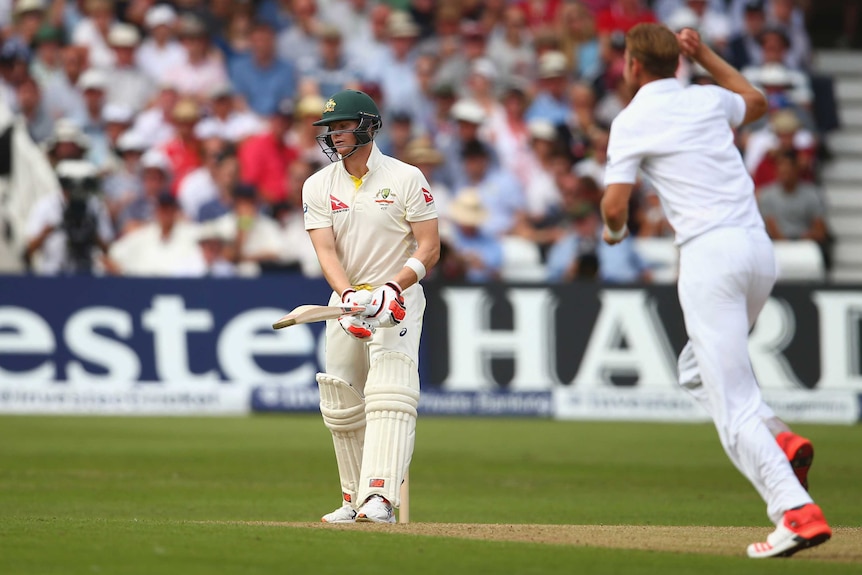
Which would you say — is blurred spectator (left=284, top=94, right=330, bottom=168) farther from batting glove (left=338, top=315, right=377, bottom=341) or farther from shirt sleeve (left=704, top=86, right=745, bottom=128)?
shirt sleeve (left=704, top=86, right=745, bottom=128)

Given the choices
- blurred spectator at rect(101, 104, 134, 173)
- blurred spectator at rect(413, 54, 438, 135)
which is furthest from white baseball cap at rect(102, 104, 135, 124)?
blurred spectator at rect(413, 54, 438, 135)

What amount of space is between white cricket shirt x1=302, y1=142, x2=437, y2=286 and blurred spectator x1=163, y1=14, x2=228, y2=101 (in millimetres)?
9925

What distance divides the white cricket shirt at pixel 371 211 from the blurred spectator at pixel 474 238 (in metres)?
7.31

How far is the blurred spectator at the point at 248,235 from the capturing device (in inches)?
571

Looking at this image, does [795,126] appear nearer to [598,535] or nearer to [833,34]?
[833,34]

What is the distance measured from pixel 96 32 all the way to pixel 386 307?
454 inches

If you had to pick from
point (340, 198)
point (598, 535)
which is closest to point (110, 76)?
point (340, 198)

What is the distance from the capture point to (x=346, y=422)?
23.0 ft

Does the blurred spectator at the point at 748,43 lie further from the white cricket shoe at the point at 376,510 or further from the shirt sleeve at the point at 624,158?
the shirt sleeve at the point at 624,158

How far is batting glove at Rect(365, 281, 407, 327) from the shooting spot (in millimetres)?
6480

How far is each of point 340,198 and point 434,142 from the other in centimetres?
891

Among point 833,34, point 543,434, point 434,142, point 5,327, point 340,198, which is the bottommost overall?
point 543,434

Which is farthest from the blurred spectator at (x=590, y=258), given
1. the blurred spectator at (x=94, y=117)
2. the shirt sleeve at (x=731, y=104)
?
the shirt sleeve at (x=731, y=104)

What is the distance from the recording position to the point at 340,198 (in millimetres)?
6938
